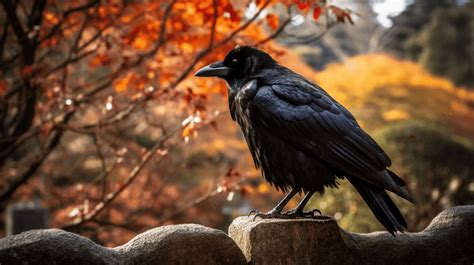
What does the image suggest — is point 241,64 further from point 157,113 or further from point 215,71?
point 157,113

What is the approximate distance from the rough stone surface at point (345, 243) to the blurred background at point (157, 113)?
5.19 ft

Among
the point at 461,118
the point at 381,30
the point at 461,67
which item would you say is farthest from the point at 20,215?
the point at 381,30

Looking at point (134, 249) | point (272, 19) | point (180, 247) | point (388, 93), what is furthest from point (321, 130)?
point (388, 93)

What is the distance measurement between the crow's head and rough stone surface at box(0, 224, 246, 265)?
1.05m

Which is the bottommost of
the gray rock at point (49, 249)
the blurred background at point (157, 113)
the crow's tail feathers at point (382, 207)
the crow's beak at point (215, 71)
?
the blurred background at point (157, 113)

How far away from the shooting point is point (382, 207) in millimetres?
2863

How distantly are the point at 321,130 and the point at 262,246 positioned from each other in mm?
746

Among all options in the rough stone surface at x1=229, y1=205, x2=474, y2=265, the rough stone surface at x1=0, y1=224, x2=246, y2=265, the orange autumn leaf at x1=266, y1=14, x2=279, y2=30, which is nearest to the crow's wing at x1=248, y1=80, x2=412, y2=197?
the rough stone surface at x1=229, y1=205, x2=474, y2=265

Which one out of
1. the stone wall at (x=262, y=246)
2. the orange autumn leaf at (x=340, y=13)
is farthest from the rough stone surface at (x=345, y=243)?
the orange autumn leaf at (x=340, y=13)

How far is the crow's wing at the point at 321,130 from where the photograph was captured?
2926 millimetres

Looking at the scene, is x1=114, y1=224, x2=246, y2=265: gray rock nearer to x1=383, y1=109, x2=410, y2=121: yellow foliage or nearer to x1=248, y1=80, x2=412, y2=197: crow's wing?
x1=248, y1=80, x2=412, y2=197: crow's wing

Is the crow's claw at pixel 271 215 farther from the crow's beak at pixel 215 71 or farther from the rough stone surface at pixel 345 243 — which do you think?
the crow's beak at pixel 215 71

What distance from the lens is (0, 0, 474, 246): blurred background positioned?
4.84 m

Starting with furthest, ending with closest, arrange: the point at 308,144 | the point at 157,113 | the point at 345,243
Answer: the point at 157,113, the point at 345,243, the point at 308,144
